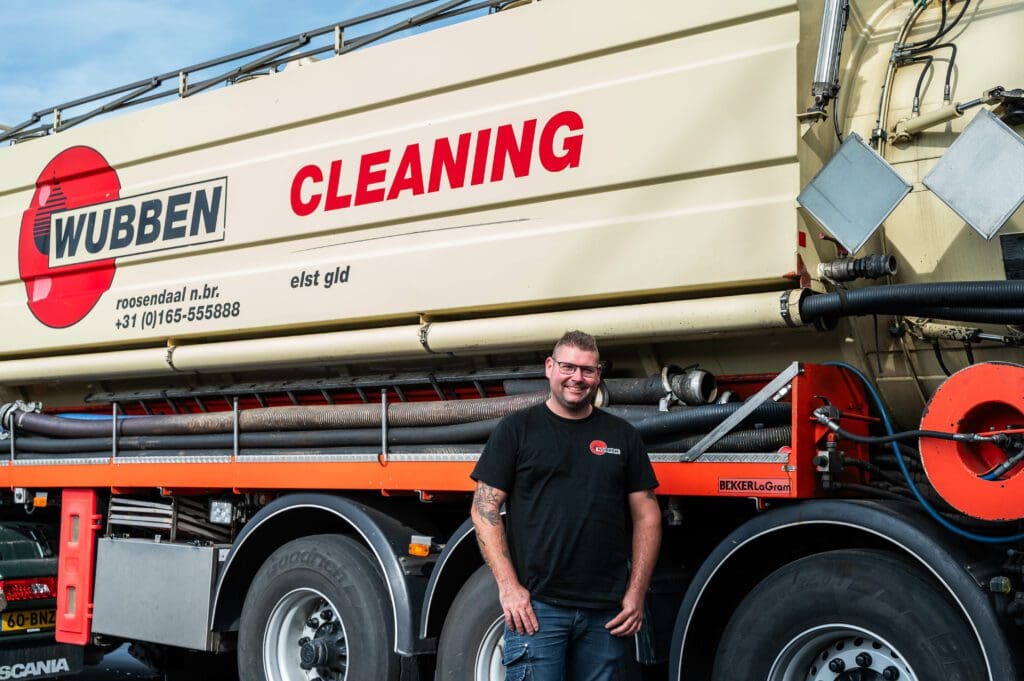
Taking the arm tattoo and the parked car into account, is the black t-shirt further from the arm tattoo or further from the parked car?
the parked car

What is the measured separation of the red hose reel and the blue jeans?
3.96 feet

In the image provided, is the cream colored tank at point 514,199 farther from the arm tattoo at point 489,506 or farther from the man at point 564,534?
the arm tattoo at point 489,506

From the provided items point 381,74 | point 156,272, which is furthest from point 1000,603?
point 156,272

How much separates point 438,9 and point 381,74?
0.42 meters

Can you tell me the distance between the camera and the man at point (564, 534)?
369 cm

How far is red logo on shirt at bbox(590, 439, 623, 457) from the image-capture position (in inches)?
150

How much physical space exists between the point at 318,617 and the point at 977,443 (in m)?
3.21

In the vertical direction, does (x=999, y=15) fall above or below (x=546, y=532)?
above

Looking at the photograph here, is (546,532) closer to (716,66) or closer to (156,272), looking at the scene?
(716,66)

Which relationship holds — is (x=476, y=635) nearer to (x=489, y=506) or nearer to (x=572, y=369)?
(x=489, y=506)

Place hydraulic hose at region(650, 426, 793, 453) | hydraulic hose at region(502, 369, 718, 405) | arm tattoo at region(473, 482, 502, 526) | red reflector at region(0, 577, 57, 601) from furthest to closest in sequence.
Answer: red reflector at region(0, 577, 57, 601)
hydraulic hose at region(502, 369, 718, 405)
hydraulic hose at region(650, 426, 793, 453)
arm tattoo at region(473, 482, 502, 526)

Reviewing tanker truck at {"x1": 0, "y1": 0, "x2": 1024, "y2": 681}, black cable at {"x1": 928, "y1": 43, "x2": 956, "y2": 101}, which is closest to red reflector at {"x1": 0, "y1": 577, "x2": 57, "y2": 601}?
tanker truck at {"x1": 0, "y1": 0, "x2": 1024, "y2": 681}

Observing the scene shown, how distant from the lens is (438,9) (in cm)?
583

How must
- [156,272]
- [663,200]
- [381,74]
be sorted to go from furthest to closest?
1. [156,272]
2. [381,74]
3. [663,200]
